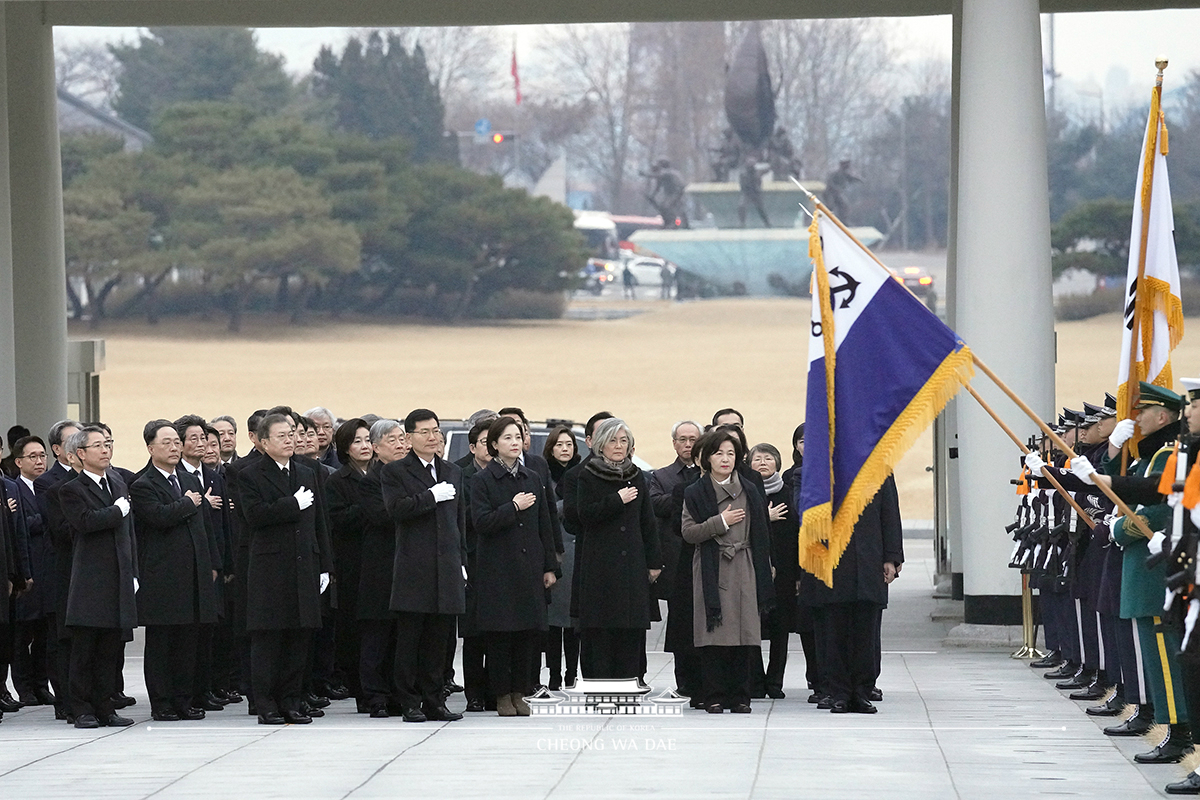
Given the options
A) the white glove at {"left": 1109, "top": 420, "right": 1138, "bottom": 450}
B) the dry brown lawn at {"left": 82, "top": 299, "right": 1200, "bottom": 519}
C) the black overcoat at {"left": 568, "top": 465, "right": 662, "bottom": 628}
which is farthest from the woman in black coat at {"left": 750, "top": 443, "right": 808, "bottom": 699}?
the dry brown lawn at {"left": 82, "top": 299, "right": 1200, "bottom": 519}

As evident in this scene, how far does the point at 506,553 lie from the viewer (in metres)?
10.8

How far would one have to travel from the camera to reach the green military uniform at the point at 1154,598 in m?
9.01

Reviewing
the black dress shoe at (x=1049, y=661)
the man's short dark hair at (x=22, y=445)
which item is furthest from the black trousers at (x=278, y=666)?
the black dress shoe at (x=1049, y=661)

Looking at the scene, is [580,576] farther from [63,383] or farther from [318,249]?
[318,249]

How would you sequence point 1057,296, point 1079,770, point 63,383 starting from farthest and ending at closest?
point 1057,296 < point 63,383 < point 1079,770

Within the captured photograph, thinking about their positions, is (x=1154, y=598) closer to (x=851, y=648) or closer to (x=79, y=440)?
(x=851, y=648)

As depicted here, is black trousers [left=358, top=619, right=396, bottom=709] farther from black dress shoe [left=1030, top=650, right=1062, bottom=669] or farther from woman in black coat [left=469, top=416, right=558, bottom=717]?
black dress shoe [left=1030, top=650, right=1062, bottom=669]

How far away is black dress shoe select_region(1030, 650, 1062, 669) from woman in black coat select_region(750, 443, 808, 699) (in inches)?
Result: 100

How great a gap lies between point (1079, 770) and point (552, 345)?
47008 mm

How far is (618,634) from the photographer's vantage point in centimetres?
1094

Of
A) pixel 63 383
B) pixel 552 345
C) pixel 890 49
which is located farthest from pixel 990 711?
Result: pixel 890 49

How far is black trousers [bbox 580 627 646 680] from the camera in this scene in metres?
10.9

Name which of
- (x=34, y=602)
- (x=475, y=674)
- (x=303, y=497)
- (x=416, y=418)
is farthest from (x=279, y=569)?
(x=34, y=602)

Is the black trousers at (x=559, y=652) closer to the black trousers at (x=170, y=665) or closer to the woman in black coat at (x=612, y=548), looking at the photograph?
the woman in black coat at (x=612, y=548)
